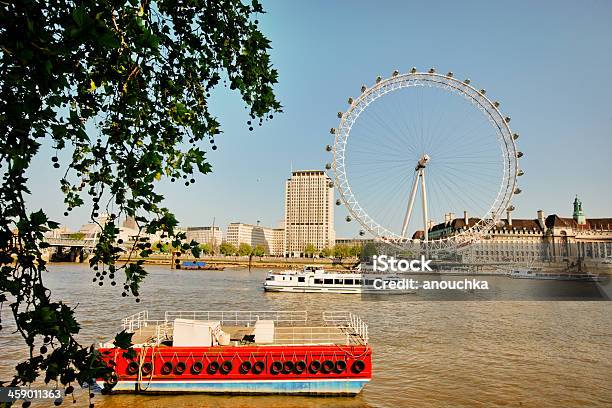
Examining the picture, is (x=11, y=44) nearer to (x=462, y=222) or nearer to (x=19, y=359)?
(x=19, y=359)

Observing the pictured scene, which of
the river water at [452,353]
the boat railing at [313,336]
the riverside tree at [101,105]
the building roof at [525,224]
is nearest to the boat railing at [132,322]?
the river water at [452,353]

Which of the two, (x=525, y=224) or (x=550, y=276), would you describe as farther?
(x=525, y=224)

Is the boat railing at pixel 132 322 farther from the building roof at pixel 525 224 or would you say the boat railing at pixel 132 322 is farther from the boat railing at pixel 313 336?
the building roof at pixel 525 224

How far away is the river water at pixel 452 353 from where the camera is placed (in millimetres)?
18328

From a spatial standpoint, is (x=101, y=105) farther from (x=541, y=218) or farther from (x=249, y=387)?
(x=541, y=218)

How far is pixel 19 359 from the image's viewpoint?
22938mm

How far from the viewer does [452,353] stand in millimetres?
26328

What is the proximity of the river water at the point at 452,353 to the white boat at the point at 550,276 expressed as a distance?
6483 centimetres

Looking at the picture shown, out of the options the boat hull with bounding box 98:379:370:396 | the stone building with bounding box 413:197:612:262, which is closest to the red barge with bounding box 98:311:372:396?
the boat hull with bounding box 98:379:370:396

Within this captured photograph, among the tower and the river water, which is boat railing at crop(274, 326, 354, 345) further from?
the tower

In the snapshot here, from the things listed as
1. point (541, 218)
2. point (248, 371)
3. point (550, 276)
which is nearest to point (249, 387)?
point (248, 371)

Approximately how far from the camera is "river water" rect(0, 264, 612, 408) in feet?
60.1

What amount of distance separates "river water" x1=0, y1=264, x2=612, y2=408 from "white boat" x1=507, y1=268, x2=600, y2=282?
64.8 meters

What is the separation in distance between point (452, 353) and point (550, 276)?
10143 centimetres
